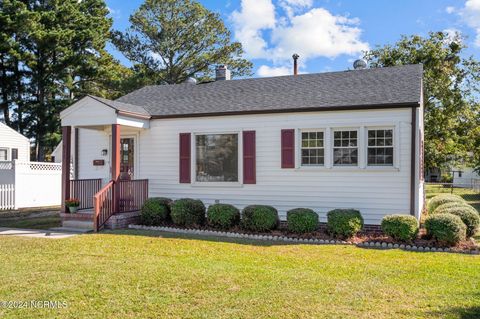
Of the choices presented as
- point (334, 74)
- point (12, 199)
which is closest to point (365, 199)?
point (334, 74)

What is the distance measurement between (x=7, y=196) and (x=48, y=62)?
49.4 feet

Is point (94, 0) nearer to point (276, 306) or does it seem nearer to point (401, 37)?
point (401, 37)

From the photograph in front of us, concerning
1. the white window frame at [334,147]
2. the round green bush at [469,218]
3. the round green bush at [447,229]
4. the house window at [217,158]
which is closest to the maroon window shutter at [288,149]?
the white window frame at [334,147]

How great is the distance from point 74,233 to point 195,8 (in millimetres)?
26349

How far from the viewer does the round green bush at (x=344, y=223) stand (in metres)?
8.80

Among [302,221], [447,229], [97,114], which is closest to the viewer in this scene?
[447,229]

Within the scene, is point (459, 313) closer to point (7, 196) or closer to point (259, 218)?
point (259, 218)

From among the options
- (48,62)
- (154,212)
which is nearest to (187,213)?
(154,212)

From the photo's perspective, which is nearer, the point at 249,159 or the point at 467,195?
the point at 249,159

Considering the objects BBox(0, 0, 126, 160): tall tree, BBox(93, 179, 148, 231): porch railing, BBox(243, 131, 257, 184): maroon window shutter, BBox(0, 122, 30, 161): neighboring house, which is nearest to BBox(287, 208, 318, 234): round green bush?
BBox(243, 131, 257, 184): maroon window shutter

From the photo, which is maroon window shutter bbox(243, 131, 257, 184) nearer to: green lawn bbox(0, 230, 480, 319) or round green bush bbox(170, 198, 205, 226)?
round green bush bbox(170, 198, 205, 226)

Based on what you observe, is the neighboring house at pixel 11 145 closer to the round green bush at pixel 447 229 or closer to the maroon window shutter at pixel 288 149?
the maroon window shutter at pixel 288 149

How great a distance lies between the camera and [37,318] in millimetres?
4305

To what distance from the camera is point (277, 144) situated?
10.8 m
